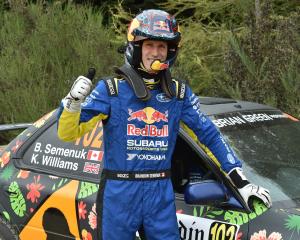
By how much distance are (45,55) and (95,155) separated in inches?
203

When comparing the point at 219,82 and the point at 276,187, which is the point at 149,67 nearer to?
the point at 276,187

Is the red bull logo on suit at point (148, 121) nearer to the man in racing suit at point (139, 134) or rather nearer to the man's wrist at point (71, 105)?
the man in racing suit at point (139, 134)

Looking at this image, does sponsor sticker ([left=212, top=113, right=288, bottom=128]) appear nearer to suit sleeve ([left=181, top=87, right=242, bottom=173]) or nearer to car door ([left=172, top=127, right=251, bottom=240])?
car door ([left=172, top=127, right=251, bottom=240])

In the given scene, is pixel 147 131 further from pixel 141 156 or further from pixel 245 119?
→ pixel 245 119

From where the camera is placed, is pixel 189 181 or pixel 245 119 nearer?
pixel 189 181

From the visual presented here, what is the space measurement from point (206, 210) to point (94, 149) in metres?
0.97

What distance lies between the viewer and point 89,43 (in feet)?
29.1

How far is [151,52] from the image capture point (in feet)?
10.7

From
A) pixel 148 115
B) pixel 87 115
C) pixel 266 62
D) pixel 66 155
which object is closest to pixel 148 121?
pixel 148 115

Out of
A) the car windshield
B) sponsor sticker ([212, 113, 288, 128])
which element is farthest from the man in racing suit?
sponsor sticker ([212, 113, 288, 128])

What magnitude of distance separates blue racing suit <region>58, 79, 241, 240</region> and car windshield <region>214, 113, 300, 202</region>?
64 centimetres

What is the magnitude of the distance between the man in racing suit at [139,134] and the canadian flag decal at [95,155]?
71cm

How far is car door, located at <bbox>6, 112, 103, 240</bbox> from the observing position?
3924mm

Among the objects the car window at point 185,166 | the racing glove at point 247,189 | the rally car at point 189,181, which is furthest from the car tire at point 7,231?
the racing glove at point 247,189
